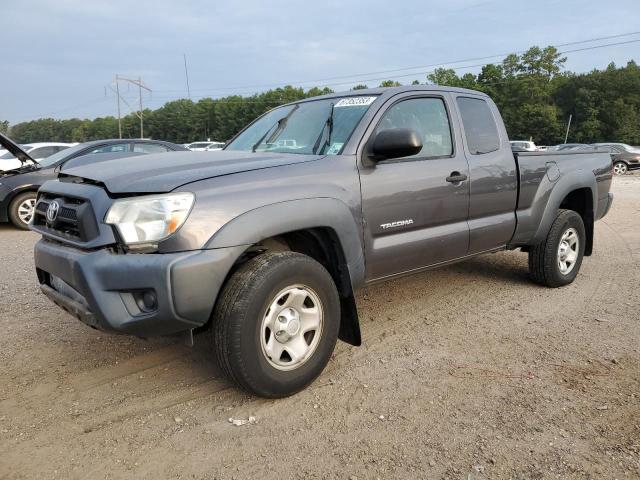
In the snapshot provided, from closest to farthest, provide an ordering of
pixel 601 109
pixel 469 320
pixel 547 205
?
pixel 469 320 < pixel 547 205 < pixel 601 109

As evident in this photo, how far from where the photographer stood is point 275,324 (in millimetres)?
2818

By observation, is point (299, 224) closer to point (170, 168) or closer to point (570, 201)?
point (170, 168)

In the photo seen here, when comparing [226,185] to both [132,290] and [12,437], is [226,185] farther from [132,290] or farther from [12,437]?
[12,437]

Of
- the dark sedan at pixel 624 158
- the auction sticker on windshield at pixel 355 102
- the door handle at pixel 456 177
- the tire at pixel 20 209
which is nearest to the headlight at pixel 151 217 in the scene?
the auction sticker on windshield at pixel 355 102

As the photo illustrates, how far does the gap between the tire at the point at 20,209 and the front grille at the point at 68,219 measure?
6136 millimetres

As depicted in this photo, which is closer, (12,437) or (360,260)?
(12,437)

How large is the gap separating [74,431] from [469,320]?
9.78 feet

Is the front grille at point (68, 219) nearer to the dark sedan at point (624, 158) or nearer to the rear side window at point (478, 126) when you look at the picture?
the rear side window at point (478, 126)

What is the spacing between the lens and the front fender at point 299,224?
262 centimetres

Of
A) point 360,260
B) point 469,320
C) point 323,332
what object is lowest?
point 469,320

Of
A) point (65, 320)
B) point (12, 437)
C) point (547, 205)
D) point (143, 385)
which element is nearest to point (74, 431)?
point (12, 437)

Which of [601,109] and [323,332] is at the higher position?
[601,109]

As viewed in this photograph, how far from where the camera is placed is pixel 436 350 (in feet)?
11.7

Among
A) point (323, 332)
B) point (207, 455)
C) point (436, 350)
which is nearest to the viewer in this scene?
point (207, 455)
